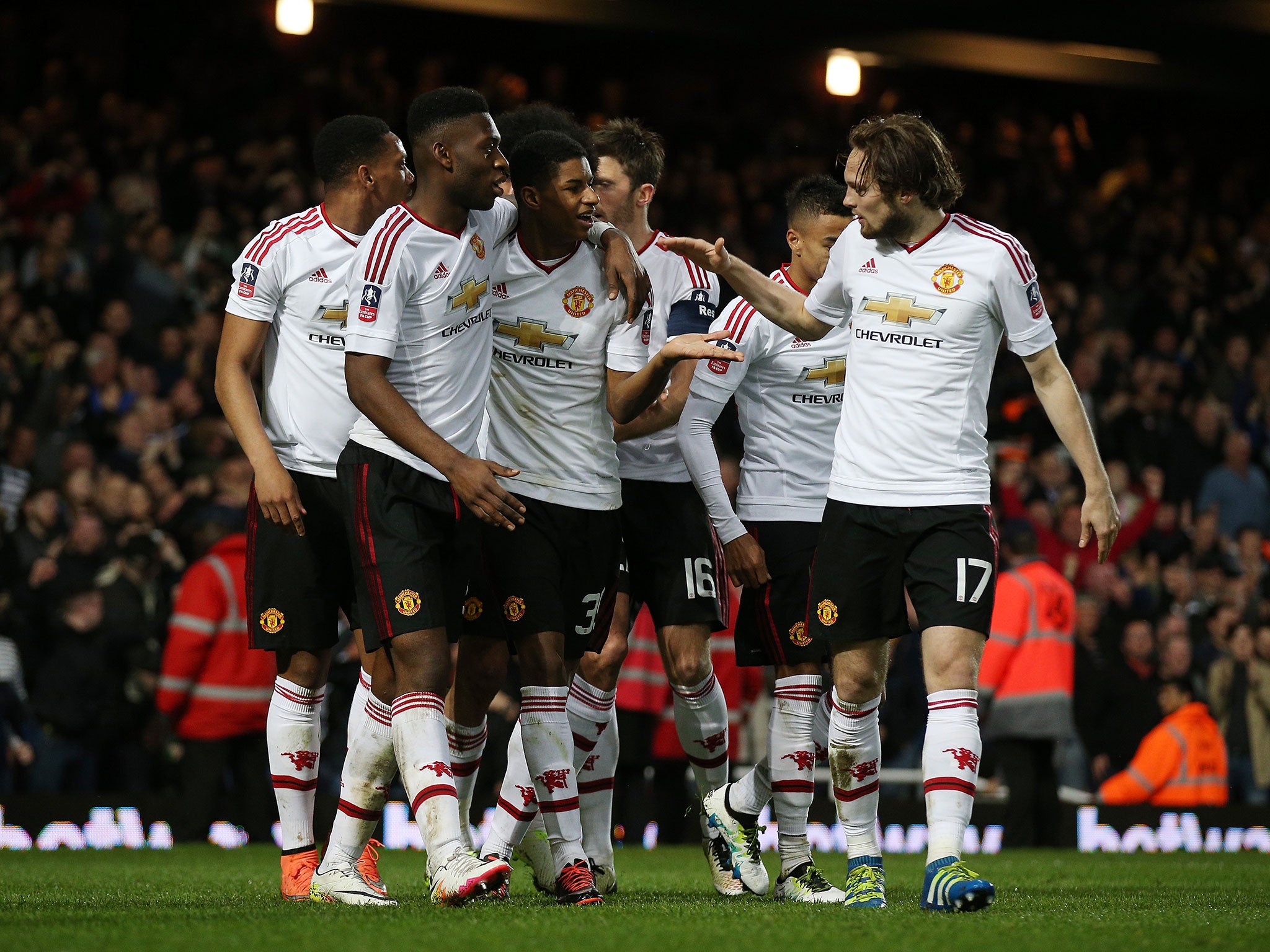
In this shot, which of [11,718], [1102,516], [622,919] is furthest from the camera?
[11,718]

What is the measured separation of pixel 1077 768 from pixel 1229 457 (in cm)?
505

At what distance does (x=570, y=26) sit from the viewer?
19125 mm

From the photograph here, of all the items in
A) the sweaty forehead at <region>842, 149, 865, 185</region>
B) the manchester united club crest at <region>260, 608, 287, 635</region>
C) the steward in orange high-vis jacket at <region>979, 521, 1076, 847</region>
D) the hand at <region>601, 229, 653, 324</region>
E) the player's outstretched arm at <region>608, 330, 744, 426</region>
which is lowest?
the steward in orange high-vis jacket at <region>979, 521, 1076, 847</region>

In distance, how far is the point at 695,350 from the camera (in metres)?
5.53

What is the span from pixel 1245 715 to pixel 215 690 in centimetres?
787

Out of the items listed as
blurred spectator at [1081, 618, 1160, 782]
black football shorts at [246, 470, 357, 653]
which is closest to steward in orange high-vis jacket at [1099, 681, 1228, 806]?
blurred spectator at [1081, 618, 1160, 782]

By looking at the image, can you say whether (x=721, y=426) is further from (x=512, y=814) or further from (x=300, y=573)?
(x=300, y=573)

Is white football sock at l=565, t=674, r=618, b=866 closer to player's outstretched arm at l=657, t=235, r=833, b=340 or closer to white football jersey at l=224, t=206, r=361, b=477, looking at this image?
white football jersey at l=224, t=206, r=361, b=477

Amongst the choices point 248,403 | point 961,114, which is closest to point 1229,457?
point 961,114

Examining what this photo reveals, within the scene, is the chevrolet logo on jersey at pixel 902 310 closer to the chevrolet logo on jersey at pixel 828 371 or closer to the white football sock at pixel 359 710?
the chevrolet logo on jersey at pixel 828 371

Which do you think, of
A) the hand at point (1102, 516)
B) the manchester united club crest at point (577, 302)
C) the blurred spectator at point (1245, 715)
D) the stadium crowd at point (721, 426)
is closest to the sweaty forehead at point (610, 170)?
the manchester united club crest at point (577, 302)

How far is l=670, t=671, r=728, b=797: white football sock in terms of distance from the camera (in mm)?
6535

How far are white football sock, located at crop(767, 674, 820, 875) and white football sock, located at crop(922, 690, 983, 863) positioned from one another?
40.7 inches

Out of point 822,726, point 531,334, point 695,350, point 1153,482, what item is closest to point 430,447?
point 531,334
